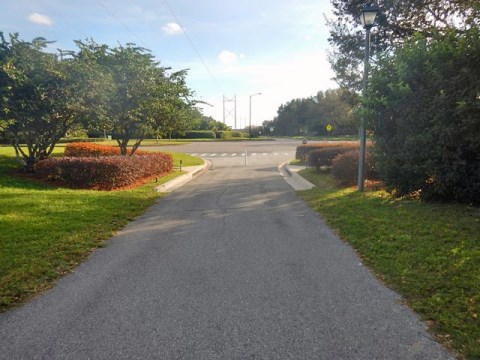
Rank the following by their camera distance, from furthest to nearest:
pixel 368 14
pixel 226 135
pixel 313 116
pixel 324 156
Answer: pixel 313 116
pixel 226 135
pixel 324 156
pixel 368 14

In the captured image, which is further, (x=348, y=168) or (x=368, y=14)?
(x=348, y=168)

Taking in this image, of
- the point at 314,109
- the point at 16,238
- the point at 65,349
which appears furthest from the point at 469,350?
the point at 314,109

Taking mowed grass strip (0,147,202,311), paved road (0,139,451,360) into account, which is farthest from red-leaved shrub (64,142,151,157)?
paved road (0,139,451,360)

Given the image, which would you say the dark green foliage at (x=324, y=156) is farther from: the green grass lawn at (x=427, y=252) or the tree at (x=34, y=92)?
the tree at (x=34, y=92)

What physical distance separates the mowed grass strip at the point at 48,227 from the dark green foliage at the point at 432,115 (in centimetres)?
608

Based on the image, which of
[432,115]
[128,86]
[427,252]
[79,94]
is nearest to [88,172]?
[79,94]

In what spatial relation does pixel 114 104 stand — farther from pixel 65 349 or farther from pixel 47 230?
pixel 65 349

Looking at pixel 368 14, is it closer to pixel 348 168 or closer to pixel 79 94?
pixel 348 168

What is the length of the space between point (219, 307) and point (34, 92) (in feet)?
37.6

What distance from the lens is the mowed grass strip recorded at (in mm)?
4277

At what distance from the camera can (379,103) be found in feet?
26.4

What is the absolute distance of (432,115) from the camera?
7.00 m

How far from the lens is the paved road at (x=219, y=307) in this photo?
9.09 feet

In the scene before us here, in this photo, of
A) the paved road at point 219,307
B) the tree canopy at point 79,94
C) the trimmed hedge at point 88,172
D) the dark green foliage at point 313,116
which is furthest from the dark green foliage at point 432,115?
the dark green foliage at point 313,116
